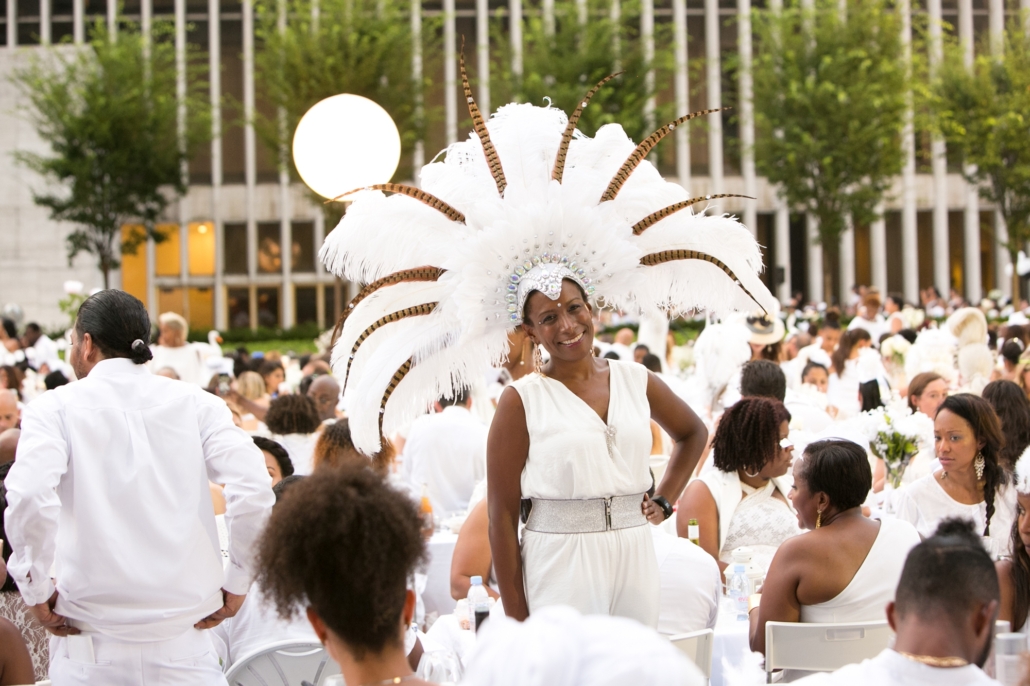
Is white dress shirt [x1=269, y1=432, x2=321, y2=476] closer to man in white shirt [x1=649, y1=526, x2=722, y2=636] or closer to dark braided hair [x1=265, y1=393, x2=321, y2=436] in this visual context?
dark braided hair [x1=265, y1=393, x2=321, y2=436]

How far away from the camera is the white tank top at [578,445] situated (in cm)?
317

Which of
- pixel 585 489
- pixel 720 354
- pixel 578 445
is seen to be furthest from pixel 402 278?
pixel 720 354

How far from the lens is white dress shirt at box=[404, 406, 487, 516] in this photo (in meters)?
6.91

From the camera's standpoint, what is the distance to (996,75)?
28.5 meters

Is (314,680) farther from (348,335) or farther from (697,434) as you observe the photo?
(697,434)

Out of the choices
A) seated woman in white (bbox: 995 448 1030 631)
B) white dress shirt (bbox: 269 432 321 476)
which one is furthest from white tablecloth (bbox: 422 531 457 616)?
seated woman in white (bbox: 995 448 1030 631)

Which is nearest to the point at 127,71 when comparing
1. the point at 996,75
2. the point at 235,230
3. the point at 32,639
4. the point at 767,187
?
the point at 235,230

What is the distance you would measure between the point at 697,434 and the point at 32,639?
2.56 metres

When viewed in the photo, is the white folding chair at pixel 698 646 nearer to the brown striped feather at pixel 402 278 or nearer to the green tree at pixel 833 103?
the brown striped feather at pixel 402 278

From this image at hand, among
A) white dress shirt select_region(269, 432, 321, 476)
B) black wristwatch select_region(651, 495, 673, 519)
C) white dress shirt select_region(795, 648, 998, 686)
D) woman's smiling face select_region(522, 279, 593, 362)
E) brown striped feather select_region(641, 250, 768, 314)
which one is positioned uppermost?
brown striped feather select_region(641, 250, 768, 314)

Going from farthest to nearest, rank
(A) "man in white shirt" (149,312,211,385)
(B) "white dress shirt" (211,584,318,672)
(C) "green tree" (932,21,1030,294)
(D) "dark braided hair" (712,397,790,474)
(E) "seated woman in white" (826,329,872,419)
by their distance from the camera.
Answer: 1. (C) "green tree" (932,21,1030,294)
2. (A) "man in white shirt" (149,312,211,385)
3. (E) "seated woman in white" (826,329,872,419)
4. (D) "dark braided hair" (712,397,790,474)
5. (B) "white dress shirt" (211,584,318,672)

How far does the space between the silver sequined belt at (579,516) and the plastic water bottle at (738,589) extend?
137 cm

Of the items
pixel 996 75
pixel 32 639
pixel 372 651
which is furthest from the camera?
pixel 996 75

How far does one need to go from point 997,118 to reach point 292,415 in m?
25.7
